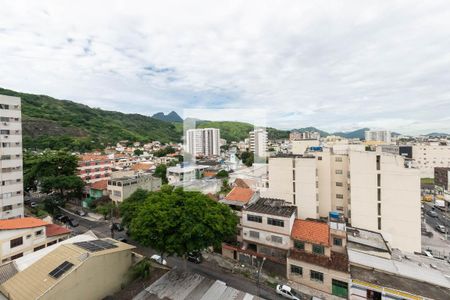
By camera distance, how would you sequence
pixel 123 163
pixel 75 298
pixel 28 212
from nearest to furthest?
pixel 75 298
pixel 28 212
pixel 123 163

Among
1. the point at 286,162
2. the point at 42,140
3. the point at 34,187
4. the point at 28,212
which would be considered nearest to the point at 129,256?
the point at 286,162

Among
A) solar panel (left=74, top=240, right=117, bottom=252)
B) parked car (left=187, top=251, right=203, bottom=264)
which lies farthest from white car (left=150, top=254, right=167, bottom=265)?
solar panel (left=74, top=240, right=117, bottom=252)

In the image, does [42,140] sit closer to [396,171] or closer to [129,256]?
[129,256]

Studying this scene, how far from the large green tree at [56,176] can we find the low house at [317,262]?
29389mm

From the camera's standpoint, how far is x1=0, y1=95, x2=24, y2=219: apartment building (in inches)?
933

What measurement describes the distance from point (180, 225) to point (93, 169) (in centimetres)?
3462

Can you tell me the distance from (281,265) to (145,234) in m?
10.1

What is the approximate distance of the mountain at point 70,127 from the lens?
70438 millimetres

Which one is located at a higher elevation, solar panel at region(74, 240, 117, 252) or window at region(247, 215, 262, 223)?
window at region(247, 215, 262, 223)

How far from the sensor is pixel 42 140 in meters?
69.6

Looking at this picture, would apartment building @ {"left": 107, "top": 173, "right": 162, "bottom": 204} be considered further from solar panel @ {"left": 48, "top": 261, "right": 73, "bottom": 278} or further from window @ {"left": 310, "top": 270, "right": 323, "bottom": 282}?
window @ {"left": 310, "top": 270, "right": 323, "bottom": 282}

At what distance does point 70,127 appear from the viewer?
284ft

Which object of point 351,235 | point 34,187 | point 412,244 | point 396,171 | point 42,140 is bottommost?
point 412,244

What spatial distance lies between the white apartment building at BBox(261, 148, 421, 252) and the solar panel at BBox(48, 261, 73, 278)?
19310 millimetres
